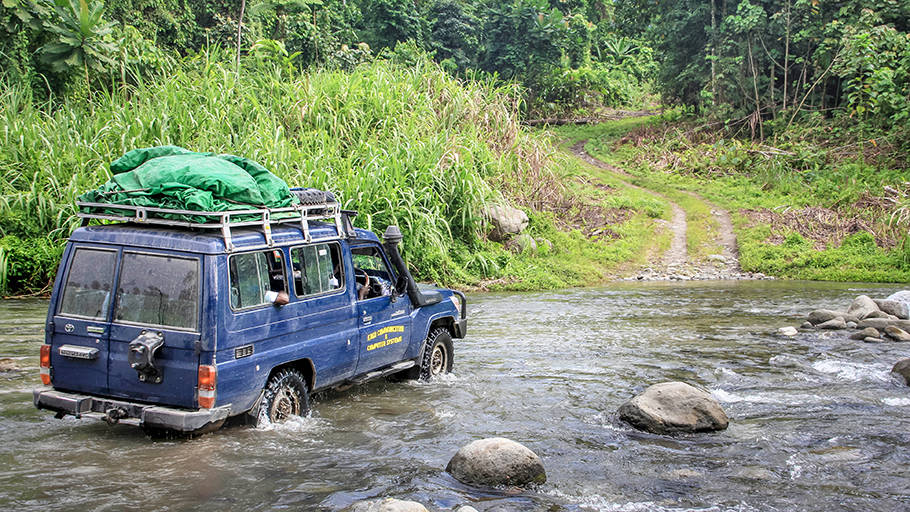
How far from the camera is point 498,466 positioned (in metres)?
6.50

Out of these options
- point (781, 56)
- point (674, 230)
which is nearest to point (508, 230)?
point (674, 230)

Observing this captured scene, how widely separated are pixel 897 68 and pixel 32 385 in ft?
85.9

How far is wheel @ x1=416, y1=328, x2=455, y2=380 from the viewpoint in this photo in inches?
384

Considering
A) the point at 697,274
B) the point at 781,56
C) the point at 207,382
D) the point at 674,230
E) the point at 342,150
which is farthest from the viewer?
the point at 781,56

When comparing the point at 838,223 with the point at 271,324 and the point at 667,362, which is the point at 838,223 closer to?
the point at 667,362

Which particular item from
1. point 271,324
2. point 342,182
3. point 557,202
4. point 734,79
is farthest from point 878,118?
point 271,324

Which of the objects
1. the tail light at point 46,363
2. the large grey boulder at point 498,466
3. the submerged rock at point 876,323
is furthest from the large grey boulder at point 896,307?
the tail light at point 46,363

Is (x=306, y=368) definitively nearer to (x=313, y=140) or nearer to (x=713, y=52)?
(x=313, y=140)

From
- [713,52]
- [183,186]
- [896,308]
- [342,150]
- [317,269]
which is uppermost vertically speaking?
[713,52]

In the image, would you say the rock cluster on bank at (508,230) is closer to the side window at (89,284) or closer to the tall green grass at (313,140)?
the tall green grass at (313,140)

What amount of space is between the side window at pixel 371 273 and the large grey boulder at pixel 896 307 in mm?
9875

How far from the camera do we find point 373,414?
27.9ft

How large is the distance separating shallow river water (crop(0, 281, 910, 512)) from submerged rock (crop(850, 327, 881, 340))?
0.42 m

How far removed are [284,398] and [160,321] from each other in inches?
56.2
